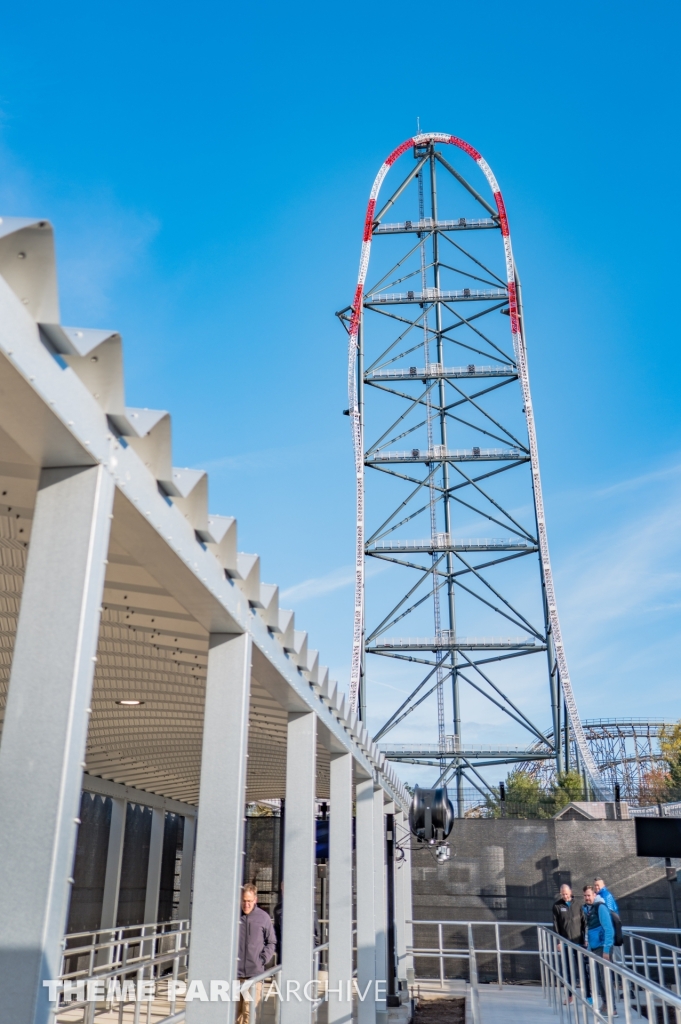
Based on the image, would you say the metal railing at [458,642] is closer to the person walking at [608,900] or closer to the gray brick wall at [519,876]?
the gray brick wall at [519,876]

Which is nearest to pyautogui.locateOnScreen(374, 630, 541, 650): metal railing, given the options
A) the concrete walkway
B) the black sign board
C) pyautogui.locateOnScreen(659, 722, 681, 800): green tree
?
pyautogui.locateOnScreen(659, 722, 681, 800): green tree

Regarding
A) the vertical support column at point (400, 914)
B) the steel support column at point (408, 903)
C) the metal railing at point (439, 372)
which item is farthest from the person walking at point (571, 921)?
the metal railing at point (439, 372)

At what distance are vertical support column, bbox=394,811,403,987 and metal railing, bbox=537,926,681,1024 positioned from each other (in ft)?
5.94

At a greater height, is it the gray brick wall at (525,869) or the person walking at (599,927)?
the gray brick wall at (525,869)

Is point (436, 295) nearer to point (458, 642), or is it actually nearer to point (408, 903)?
point (458, 642)

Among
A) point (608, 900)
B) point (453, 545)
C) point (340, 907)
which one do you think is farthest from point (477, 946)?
point (453, 545)

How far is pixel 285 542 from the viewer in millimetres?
25688

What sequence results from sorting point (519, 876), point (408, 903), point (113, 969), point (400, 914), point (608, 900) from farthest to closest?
point (519, 876) → point (408, 903) → point (400, 914) → point (113, 969) → point (608, 900)

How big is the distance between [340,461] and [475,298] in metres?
7.76

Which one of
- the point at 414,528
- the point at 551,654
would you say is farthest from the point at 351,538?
the point at 551,654

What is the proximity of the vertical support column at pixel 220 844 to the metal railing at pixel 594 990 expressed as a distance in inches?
66.7

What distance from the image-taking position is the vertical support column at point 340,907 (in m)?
6.69

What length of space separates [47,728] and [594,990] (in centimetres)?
483

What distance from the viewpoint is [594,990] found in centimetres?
562
